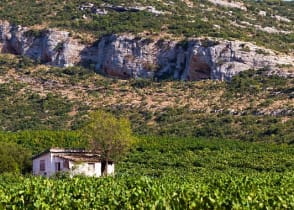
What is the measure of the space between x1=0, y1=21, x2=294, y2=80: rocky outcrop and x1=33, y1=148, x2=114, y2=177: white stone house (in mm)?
43034

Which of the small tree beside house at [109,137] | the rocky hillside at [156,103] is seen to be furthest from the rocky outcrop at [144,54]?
the small tree beside house at [109,137]

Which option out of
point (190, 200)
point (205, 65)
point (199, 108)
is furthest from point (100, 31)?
point (190, 200)

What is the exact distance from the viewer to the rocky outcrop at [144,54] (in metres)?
118

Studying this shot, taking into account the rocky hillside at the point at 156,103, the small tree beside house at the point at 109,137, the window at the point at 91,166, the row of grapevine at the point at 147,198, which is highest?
the row of grapevine at the point at 147,198

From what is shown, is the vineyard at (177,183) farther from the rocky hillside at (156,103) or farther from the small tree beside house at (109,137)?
the rocky hillside at (156,103)

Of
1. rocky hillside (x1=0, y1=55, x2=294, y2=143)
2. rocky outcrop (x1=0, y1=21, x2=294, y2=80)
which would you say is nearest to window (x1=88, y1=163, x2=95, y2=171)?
rocky hillside (x1=0, y1=55, x2=294, y2=143)

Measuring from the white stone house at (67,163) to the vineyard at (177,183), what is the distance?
2340 millimetres

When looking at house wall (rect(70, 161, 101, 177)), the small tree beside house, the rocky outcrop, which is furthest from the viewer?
the rocky outcrop

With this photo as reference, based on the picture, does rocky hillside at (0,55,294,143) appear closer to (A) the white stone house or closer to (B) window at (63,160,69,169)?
(A) the white stone house

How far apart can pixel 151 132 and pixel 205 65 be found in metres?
20.7

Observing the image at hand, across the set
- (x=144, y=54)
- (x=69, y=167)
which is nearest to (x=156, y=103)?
(x=144, y=54)

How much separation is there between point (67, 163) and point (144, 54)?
54.2 meters

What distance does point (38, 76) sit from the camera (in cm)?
12319

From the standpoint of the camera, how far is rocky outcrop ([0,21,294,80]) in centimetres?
11756
